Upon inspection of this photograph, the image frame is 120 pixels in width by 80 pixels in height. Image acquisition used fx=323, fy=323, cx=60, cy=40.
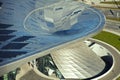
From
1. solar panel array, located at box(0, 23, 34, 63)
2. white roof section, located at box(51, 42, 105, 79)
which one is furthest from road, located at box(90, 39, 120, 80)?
solar panel array, located at box(0, 23, 34, 63)

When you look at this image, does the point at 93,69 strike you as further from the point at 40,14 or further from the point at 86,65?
the point at 40,14

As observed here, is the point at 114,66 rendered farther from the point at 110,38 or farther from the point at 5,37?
the point at 5,37

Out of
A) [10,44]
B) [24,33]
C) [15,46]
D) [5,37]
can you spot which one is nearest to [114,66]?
[24,33]

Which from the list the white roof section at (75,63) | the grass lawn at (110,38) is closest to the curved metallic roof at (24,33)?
the white roof section at (75,63)

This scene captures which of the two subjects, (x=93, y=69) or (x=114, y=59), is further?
(x=114, y=59)

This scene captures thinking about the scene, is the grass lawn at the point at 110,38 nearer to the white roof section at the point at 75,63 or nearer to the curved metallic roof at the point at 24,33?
the curved metallic roof at the point at 24,33

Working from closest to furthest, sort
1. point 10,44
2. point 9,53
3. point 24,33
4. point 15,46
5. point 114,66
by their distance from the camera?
1. point 9,53
2. point 15,46
3. point 10,44
4. point 24,33
5. point 114,66

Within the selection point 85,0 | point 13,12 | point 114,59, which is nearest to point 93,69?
point 114,59

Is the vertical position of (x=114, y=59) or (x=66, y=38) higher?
(x=66, y=38)
